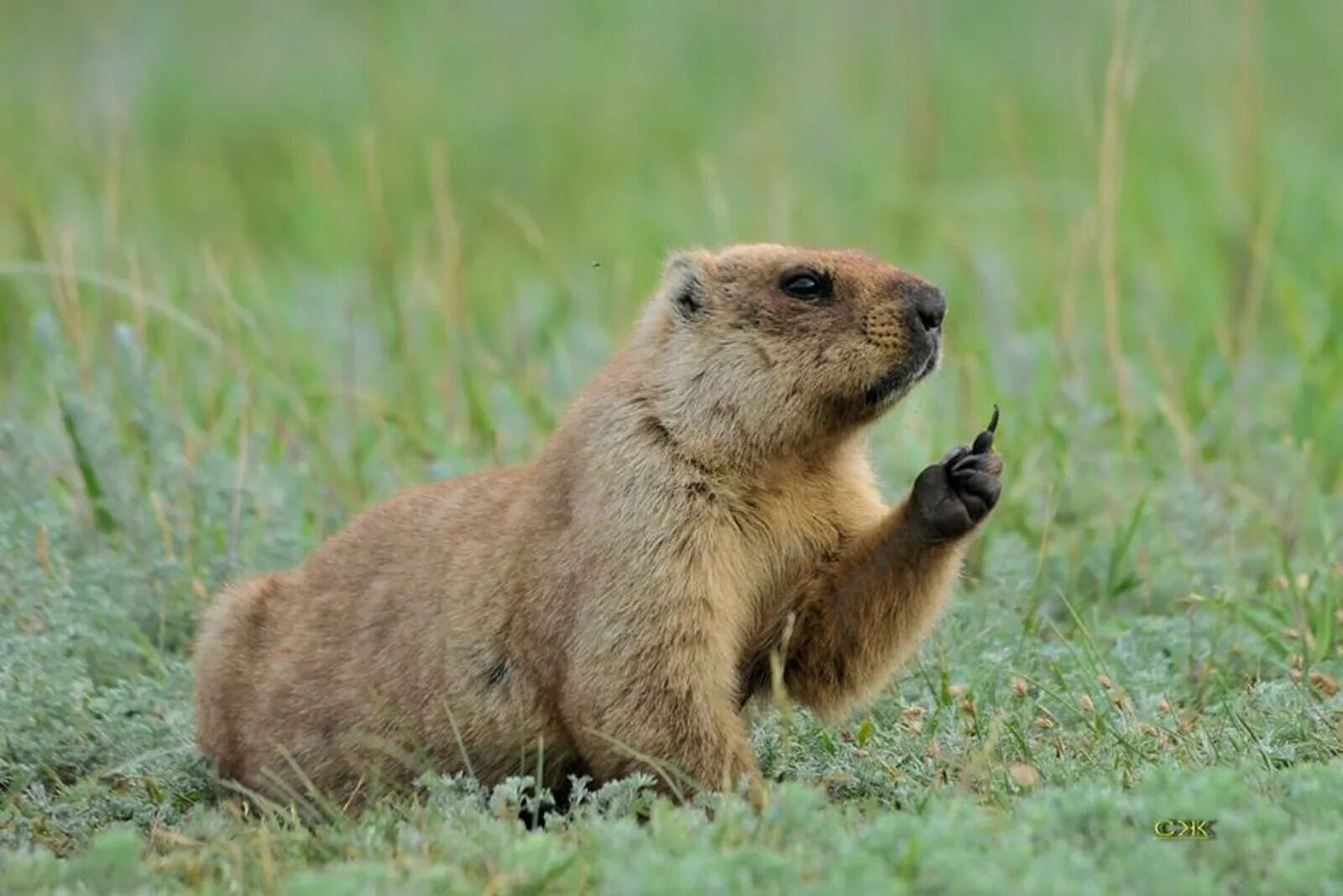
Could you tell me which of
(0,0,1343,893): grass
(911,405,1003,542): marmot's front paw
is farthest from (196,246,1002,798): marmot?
(0,0,1343,893): grass

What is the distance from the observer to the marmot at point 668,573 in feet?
15.4

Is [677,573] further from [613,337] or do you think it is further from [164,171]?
[164,171]

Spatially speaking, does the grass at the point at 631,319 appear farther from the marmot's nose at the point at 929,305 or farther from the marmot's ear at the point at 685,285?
the marmot's ear at the point at 685,285

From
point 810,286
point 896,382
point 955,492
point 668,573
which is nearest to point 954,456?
point 955,492

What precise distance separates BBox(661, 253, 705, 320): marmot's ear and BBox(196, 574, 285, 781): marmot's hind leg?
4.24ft

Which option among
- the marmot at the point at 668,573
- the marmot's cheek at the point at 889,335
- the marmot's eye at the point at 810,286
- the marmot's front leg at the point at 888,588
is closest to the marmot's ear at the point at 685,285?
the marmot at the point at 668,573

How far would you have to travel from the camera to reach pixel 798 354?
5008 mm

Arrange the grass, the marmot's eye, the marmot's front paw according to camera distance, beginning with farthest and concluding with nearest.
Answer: the marmot's eye → the marmot's front paw → the grass

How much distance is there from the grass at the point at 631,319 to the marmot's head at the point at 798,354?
2.34ft

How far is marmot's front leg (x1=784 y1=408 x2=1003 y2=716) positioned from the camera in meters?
4.83

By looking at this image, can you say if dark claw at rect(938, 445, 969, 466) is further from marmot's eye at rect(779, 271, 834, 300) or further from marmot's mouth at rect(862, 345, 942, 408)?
marmot's eye at rect(779, 271, 834, 300)

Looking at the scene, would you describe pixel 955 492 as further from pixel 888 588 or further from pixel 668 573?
pixel 668 573

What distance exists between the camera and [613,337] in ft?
27.0

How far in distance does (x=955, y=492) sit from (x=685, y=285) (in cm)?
88
